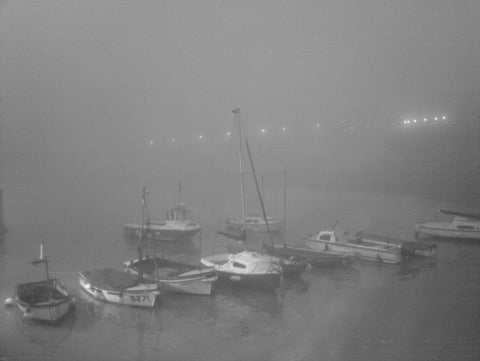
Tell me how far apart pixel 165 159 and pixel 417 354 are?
354 ft

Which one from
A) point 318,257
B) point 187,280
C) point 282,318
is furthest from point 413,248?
point 187,280

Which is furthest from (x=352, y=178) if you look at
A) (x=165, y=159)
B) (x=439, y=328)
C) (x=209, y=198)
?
(x=165, y=159)

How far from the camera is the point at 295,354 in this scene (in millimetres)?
11125

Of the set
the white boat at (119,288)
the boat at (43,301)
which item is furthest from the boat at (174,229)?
the boat at (43,301)

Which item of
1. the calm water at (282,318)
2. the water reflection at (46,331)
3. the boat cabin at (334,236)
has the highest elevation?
the boat cabin at (334,236)

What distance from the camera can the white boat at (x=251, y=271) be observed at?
15844 mm

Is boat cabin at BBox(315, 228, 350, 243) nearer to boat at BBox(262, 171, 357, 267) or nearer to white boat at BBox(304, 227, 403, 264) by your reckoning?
white boat at BBox(304, 227, 403, 264)

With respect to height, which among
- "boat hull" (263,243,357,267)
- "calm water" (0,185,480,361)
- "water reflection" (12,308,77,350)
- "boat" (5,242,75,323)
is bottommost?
"water reflection" (12,308,77,350)

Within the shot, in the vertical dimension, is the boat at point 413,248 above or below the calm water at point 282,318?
above

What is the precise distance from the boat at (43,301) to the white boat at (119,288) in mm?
1099

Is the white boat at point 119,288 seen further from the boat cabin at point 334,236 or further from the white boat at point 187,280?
the boat cabin at point 334,236

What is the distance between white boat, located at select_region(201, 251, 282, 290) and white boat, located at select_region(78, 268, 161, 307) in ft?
9.69

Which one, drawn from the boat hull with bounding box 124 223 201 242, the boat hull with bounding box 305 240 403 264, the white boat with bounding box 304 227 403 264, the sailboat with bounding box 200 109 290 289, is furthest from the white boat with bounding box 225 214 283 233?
the sailboat with bounding box 200 109 290 289

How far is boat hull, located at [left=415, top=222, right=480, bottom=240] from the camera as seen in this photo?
77.8 ft
